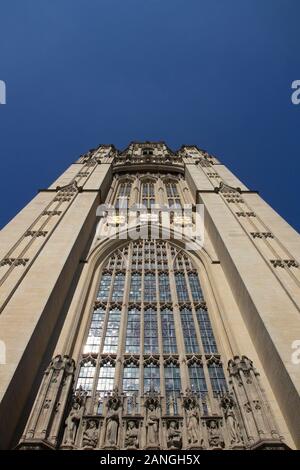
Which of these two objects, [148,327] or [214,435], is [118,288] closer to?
[148,327]

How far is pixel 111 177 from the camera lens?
106 feet

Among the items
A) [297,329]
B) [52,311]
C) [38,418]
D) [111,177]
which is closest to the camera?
[38,418]

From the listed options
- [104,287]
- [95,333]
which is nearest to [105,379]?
[95,333]

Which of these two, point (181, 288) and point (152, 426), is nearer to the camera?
point (152, 426)

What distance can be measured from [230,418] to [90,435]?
12.4ft

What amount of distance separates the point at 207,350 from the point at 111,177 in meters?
21.5

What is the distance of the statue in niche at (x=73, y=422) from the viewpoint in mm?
9469

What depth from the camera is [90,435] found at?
9.73 metres

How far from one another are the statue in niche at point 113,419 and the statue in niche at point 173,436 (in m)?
1.37

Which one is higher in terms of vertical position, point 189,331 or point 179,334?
point 189,331

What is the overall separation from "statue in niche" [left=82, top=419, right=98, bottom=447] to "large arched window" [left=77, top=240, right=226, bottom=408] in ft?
5.96

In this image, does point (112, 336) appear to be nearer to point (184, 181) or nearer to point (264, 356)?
point (264, 356)

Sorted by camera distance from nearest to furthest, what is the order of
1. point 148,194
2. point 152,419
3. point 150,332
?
point 152,419 → point 150,332 → point 148,194

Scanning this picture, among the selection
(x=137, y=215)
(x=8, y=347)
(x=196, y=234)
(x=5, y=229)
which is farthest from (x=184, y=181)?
(x=8, y=347)
